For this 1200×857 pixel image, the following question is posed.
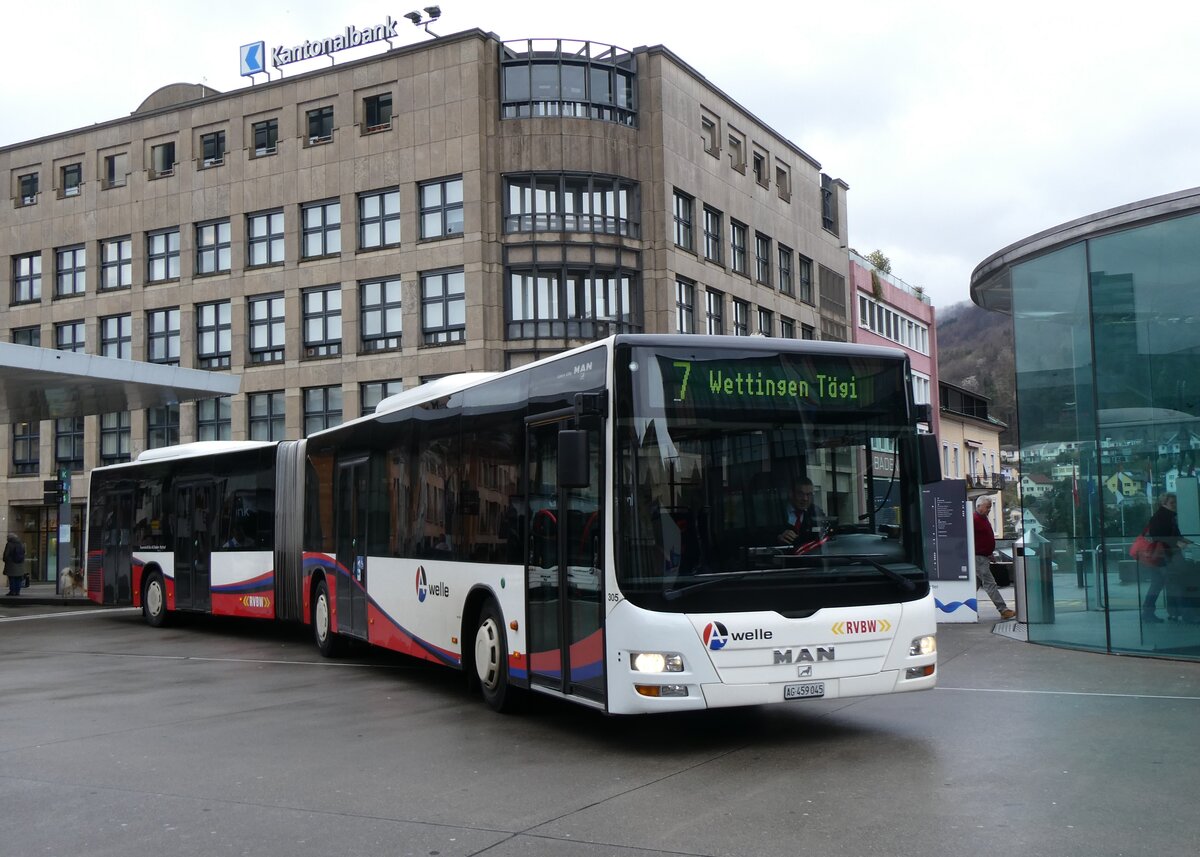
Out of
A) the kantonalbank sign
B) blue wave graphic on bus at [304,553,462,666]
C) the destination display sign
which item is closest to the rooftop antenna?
the kantonalbank sign

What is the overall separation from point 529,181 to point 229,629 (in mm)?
21313

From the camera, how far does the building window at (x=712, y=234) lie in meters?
44.9

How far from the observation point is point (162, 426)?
46.5 metres

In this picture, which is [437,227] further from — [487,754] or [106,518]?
[487,754]

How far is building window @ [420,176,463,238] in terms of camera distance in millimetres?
40438

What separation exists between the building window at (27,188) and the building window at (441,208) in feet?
60.6

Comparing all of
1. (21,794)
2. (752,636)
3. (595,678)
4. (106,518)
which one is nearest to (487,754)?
(595,678)

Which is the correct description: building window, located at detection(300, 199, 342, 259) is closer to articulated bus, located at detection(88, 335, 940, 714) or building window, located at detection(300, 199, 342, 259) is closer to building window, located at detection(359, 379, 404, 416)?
building window, located at detection(359, 379, 404, 416)

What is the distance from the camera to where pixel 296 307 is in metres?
43.5

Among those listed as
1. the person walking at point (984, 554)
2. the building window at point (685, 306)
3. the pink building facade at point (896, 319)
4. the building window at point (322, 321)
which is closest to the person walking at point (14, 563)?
the building window at point (322, 321)

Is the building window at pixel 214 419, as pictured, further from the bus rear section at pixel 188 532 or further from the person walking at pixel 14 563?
the bus rear section at pixel 188 532

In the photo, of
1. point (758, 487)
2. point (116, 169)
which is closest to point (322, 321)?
point (116, 169)

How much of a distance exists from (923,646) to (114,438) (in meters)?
43.1

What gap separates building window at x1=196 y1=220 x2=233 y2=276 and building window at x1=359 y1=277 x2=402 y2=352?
20.3 ft
